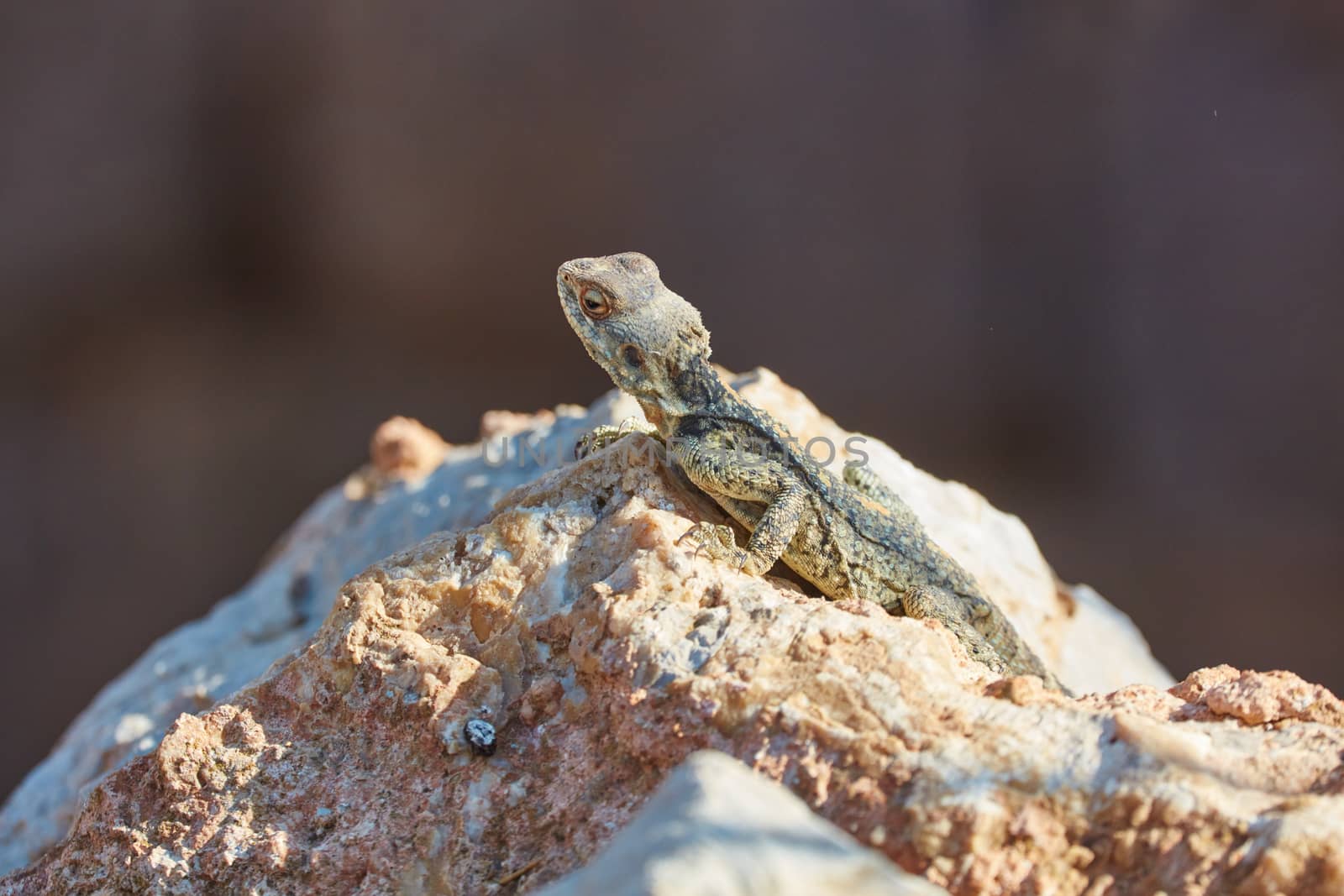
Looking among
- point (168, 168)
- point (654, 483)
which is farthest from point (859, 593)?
point (168, 168)

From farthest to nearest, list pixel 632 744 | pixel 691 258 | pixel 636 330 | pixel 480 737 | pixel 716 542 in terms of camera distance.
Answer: pixel 691 258 < pixel 636 330 < pixel 716 542 < pixel 480 737 < pixel 632 744

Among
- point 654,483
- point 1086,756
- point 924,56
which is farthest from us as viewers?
point 924,56

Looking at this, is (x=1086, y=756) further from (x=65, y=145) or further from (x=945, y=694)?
(x=65, y=145)

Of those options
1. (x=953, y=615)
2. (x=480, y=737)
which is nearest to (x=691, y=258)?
(x=953, y=615)

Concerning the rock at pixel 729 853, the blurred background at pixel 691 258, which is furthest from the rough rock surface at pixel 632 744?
the blurred background at pixel 691 258

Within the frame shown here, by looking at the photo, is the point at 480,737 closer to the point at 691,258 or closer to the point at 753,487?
the point at 753,487

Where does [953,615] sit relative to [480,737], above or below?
above

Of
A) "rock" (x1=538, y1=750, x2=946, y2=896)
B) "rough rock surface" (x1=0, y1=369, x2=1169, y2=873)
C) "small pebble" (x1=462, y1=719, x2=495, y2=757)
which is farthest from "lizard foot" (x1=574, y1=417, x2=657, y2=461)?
"rock" (x1=538, y1=750, x2=946, y2=896)
